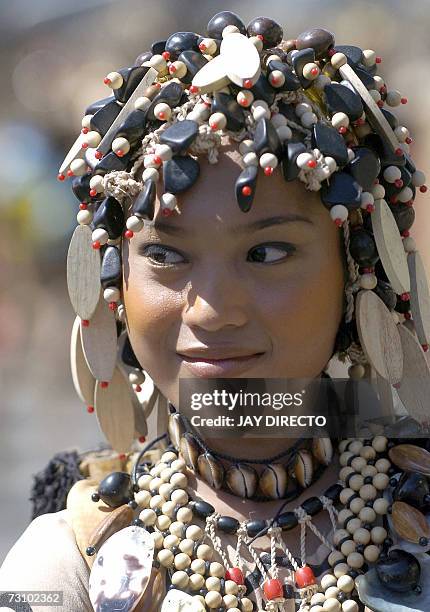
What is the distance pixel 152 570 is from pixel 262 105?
740 mm

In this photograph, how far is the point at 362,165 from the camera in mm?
1579

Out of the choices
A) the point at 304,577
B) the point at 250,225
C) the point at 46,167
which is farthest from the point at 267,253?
the point at 46,167

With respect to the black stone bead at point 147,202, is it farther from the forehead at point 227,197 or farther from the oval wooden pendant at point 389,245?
the oval wooden pendant at point 389,245

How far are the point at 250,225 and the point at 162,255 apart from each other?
154mm

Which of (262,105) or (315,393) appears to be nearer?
(262,105)

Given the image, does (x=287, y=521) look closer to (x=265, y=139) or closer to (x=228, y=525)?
(x=228, y=525)

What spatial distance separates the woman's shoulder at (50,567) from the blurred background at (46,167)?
8.51ft

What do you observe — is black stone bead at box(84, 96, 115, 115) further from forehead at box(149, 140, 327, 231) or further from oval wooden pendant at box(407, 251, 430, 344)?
oval wooden pendant at box(407, 251, 430, 344)

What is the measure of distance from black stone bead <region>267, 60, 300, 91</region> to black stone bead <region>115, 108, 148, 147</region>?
21cm

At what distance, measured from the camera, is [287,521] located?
159cm

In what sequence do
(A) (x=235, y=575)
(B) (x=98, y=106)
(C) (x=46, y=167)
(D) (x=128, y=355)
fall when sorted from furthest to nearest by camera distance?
(C) (x=46, y=167) < (D) (x=128, y=355) < (B) (x=98, y=106) < (A) (x=235, y=575)

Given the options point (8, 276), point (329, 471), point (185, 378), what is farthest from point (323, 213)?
point (8, 276)

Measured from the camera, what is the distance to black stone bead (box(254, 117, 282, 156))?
148cm

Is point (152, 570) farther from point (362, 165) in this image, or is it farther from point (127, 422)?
point (362, 165)
